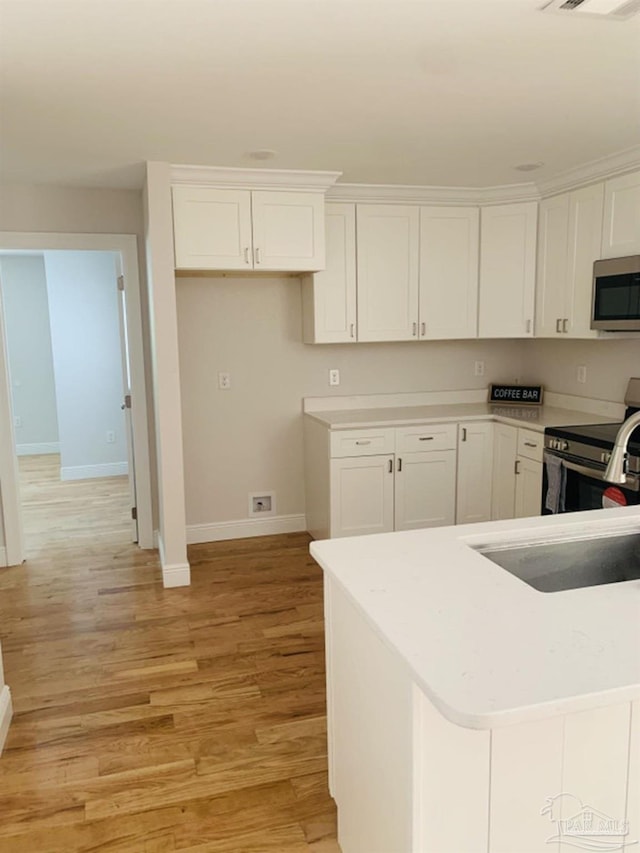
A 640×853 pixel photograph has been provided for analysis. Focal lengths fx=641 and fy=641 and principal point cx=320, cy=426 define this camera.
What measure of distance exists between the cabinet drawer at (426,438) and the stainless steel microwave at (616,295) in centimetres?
111

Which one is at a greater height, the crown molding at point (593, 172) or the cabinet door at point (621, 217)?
the crown molding at point (593, 172)

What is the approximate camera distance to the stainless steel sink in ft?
5.87

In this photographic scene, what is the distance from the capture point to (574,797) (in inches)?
51.3

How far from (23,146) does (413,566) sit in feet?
9.39

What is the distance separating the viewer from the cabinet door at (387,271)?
167 inches

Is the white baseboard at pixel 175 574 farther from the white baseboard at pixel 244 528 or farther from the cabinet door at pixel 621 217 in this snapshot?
the cabinet door at pixel 621 217

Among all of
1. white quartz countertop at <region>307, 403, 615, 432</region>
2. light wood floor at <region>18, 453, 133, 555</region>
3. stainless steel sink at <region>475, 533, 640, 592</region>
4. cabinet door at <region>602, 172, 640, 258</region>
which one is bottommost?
light wood floor at <region>18, 453, 133, 555</region>

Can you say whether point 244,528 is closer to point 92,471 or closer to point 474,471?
point 474,471

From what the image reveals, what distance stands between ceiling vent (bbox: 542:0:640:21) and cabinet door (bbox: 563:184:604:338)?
193 cm

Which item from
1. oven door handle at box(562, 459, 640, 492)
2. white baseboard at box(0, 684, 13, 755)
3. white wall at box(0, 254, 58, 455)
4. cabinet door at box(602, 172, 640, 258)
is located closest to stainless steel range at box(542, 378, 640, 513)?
oven door handle at box(562, 459, 640, 492)

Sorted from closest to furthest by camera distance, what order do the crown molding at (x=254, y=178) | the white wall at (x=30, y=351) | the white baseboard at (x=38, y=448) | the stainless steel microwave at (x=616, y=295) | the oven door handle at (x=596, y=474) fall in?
the oven door handle at (x=596, y=474), the stainless steel microwave at (x=616, y=295), the crown molding at (x=254, y=178), the white wall at (x=30, y=351), the white baseboard at (x=38, y=448)
